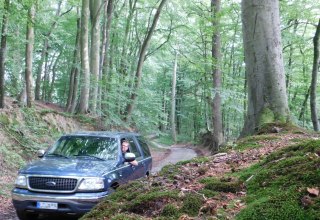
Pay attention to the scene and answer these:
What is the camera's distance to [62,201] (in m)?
6.83

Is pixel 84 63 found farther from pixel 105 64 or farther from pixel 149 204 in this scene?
pixel 149 204

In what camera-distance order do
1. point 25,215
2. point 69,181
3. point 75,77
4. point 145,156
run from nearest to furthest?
point 69,181 → point 25,215 → point 145,156 → point 75,77

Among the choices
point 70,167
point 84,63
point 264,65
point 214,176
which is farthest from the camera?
point 84,63

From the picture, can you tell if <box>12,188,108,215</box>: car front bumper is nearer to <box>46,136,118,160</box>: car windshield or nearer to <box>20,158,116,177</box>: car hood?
<box>20,158,116,177</box>: car hood

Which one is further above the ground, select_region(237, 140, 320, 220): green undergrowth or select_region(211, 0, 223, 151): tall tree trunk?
select_region(211, 0, 223, 151): tall tree trunk

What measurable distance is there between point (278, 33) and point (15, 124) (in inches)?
448

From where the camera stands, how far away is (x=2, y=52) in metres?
14.9

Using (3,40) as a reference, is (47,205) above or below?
below

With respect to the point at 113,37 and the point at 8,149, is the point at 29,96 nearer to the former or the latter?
the point at 8,149

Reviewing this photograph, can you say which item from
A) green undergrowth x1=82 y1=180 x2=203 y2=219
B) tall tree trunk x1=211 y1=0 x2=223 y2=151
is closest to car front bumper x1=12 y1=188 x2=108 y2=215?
green undergrowth x1=82 y1=180 x2=203 y2=219

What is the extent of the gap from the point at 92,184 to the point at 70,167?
0.64 metres

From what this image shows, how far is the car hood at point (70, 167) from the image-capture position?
23.4 ft


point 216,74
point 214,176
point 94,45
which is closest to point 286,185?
point 214,176

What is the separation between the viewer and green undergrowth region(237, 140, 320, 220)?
2582 mm
